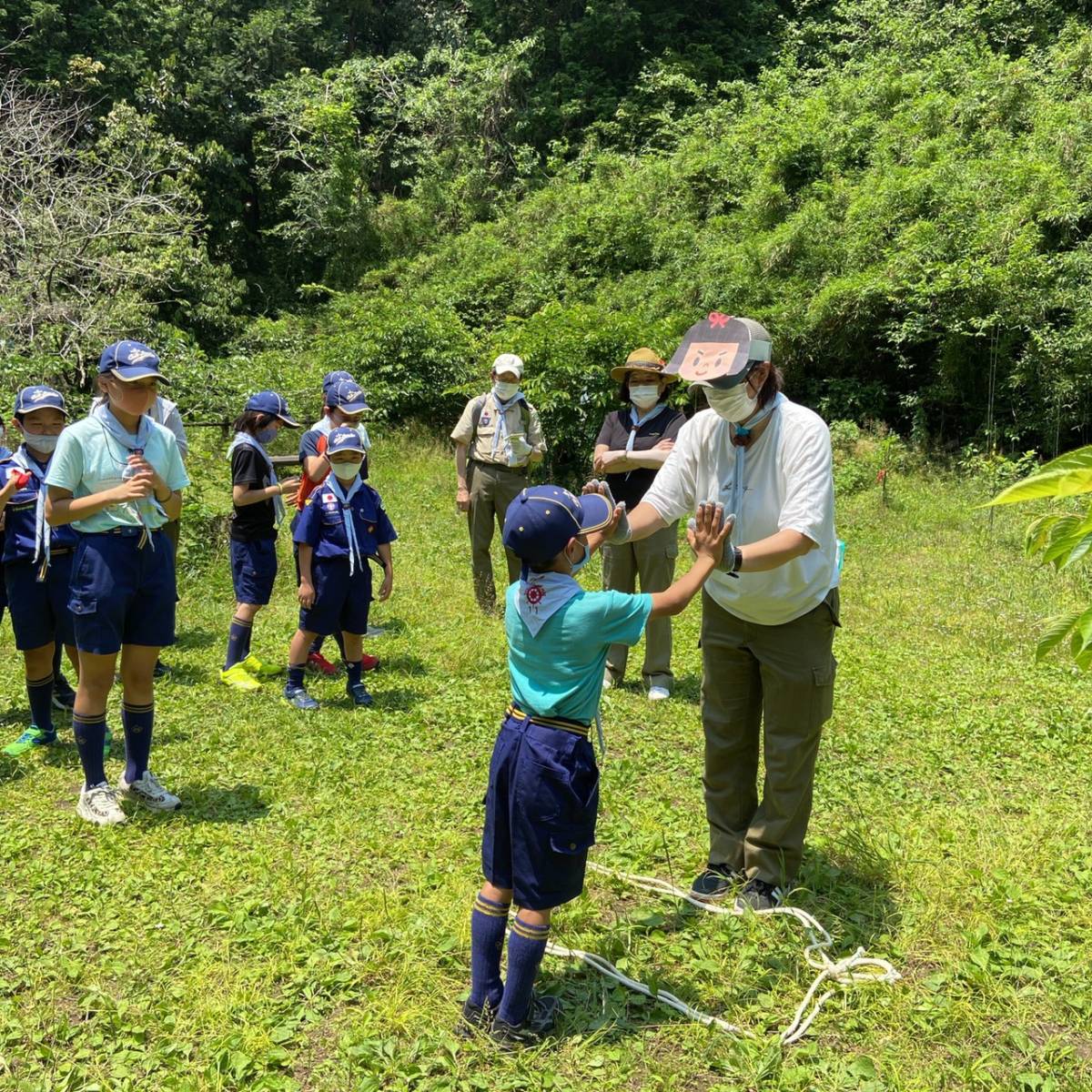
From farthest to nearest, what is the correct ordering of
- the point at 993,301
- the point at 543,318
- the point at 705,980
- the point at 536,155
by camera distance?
the point at 536,155 < the point at 543,318 < the point at 993,301 < the point at 705,980

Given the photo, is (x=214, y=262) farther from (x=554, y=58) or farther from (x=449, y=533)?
(x=449, y=533)

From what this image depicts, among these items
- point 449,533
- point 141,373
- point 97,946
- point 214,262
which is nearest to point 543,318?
point 449,533

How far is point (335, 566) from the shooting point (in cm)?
612

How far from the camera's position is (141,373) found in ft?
13.9

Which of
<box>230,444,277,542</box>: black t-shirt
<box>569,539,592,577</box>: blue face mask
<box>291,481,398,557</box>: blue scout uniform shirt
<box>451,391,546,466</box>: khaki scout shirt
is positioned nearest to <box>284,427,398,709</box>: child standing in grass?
<box>291,481,398,557</box>: blue scout uniform shirt

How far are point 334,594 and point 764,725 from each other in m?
3.18

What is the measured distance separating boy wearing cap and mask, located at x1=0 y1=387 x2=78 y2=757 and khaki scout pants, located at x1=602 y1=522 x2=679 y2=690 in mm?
3260

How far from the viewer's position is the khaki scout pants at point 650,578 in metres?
6.40

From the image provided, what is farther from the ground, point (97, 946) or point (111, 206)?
point (111, 206)

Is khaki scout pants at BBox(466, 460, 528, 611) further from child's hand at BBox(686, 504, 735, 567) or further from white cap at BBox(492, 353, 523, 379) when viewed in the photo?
child's hand at BBox(686, 504, 735, 567)

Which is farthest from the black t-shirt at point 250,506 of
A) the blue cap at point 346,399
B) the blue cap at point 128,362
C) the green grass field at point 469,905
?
the blue cap at point 128,362

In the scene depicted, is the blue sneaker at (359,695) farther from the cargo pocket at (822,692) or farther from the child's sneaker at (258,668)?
the cargo pocket at (822,692)

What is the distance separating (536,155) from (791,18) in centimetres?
Result: 824

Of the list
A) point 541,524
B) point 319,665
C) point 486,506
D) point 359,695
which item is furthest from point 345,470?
point 541,524
